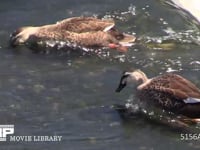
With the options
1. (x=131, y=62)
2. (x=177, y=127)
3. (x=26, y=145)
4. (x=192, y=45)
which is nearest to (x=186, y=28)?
(x=192, y=45)

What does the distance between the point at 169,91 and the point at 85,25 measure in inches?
102

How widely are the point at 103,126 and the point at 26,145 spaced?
100 centimetres

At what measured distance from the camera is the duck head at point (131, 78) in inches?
408

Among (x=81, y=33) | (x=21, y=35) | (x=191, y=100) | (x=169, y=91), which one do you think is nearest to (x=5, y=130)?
(x=169, y=91)

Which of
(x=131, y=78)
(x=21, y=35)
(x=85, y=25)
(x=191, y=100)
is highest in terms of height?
(x=85, y=25)

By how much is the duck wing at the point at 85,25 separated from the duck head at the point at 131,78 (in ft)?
5.70

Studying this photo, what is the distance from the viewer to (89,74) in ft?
36.2

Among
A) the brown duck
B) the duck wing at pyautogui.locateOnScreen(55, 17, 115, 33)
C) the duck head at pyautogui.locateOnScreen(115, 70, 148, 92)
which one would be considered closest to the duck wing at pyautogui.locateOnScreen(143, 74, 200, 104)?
the brown duck

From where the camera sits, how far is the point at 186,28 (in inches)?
493

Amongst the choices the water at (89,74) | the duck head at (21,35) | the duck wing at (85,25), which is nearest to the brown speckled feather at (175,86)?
the water at (89,74)

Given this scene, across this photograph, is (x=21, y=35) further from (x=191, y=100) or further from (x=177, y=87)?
(x=191, y=100)

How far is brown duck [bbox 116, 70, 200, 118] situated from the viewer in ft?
31.9

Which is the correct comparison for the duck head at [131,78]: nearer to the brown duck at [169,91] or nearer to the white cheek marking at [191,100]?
the brown duck at [169,91]

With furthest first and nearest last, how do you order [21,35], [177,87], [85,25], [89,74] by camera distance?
[85,25] → [21,35] → [89,74] → [177,87]
